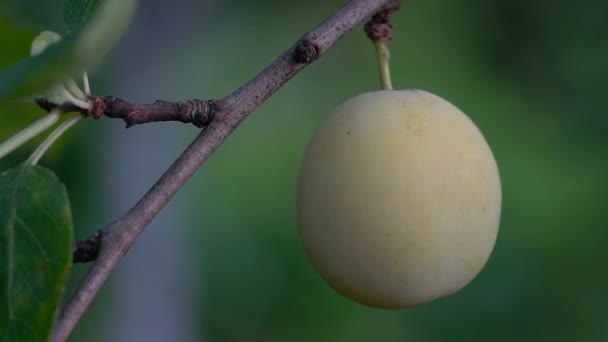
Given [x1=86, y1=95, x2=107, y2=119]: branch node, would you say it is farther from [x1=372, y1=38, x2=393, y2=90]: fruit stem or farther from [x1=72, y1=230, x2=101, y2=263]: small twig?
[x1=372, y1=38, x2=393, y2=90]: fruit stem

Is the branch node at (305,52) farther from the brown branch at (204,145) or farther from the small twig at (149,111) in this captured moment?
the small twig at (149,111)

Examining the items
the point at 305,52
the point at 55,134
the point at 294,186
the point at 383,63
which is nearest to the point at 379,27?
the point at 383,63

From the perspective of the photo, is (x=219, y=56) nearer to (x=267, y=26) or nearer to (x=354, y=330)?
(x=267, y=26)

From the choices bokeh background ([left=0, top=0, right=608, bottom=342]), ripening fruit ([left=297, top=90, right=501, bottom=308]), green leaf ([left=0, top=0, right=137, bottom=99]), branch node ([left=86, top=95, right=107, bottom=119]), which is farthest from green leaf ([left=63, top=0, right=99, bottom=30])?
bokeh background ([left=0, top=0, right=608, bottom=342])

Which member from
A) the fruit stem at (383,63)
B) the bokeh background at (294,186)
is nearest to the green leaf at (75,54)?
the fruit stem at (383,63)

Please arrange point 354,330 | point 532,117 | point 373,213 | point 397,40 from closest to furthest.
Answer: point 373,213 < point 354,330 < point 532,117 < point 397,40

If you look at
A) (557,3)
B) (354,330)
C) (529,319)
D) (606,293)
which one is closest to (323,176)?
(354,330)
